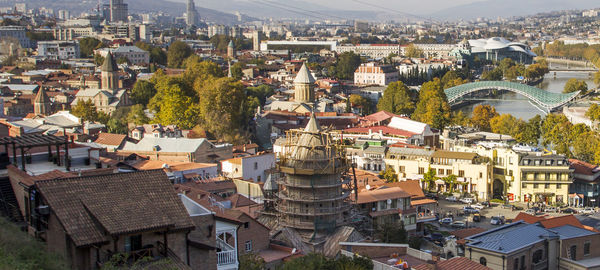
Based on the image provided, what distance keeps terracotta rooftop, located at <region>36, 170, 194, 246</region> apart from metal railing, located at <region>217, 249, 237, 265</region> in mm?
1728

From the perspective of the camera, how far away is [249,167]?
22922 mm

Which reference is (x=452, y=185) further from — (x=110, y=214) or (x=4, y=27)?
(x=4, y=27)

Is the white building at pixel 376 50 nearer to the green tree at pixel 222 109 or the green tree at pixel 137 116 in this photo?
the green tree at pixel 137 116

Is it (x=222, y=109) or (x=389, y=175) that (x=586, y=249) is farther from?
(x=222, y=109)

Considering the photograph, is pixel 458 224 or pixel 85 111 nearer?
pixel 458 224

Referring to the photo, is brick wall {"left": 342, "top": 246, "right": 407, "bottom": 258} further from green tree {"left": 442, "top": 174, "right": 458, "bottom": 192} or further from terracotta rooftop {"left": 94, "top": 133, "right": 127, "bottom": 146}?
terracotta rooftop {"left": 94, "top": 133, "right": 127, "bottom": 146}

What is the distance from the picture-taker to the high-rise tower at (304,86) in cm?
4047

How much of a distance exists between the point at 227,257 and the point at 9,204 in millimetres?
2946

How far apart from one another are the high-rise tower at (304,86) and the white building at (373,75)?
946 inches

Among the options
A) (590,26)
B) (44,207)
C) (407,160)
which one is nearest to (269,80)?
(407,160)

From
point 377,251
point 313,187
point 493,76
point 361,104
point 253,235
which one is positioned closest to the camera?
point 253,235

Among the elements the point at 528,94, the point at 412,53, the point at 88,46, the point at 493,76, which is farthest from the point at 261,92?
the point at 412,53

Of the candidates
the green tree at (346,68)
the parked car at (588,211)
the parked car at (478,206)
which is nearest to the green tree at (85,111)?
the parked car at (478,206)

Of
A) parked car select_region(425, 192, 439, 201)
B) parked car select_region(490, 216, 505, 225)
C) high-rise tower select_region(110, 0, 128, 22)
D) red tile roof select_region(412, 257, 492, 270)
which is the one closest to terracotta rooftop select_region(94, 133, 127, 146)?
parked car select_region(425, 192, 439, 201)
